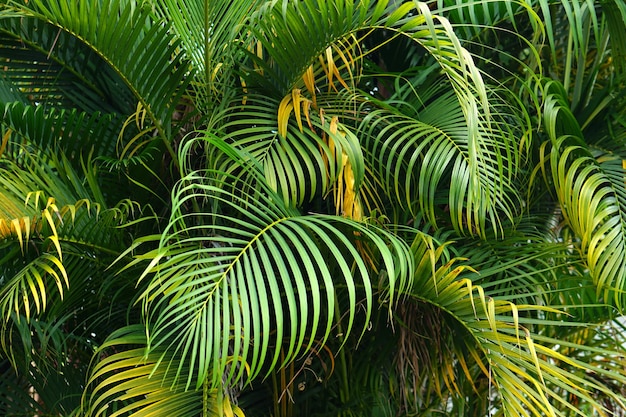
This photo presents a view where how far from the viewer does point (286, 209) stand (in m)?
1.29

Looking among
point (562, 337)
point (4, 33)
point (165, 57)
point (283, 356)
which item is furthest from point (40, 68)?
point (562, 337)

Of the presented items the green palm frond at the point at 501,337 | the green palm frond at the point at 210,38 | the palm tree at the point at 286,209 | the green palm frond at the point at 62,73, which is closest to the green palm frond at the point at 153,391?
the palm tree at the point at 286,209

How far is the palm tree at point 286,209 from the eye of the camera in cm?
124

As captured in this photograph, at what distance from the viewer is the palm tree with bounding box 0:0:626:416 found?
124 centimetres

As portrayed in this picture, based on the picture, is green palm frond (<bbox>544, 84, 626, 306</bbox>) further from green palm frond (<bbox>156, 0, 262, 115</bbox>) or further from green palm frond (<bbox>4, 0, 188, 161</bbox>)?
green palm frond (<bbox>4, 0, 188, 161</bbox>)

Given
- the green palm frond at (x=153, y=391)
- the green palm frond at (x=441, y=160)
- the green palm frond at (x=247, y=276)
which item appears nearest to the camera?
the green palm frond at (x=247, y=276)

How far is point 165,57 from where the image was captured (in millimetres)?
1406

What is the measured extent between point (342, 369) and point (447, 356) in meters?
0.23

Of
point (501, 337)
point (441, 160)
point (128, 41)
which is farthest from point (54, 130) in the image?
point (501, 337)

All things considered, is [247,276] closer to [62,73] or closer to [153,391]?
[153,391]

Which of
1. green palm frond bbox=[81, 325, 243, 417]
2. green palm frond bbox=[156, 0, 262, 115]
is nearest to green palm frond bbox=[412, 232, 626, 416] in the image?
green palm frond bbox=[81, 325, 243, 417]

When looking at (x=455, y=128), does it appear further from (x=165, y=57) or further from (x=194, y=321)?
(x=194, y=321)

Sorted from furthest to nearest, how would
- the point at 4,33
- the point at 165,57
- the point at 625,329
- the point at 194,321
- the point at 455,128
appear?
the point at 625,329 → the point at 4,33 → the point at 455,128 → the point at 165,57 → the point at 194,321

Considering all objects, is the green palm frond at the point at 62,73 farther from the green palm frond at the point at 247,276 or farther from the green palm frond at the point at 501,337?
the green palm frond at the point at 501,337
